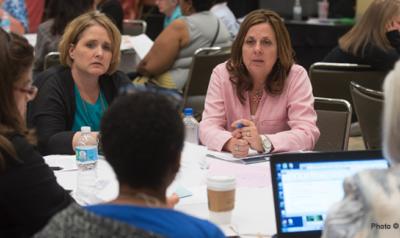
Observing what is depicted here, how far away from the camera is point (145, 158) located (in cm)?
154

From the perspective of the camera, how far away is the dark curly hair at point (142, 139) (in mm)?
1540

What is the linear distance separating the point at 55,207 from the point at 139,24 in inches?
225

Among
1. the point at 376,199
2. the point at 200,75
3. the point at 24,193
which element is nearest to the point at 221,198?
the point at 24,193

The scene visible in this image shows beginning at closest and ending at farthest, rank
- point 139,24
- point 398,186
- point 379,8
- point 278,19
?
point 398,186 < point 278,19 < point 379,8 < point 139,24

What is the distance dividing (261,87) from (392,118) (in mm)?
1898

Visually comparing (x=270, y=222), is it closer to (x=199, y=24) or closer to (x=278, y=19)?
(x=278, y=19)

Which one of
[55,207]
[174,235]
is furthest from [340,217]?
[55,207]

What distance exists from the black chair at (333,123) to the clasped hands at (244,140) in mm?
567

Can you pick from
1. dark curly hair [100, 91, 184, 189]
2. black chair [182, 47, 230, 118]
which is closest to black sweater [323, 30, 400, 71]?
black chair [182, 47, 230, 118]

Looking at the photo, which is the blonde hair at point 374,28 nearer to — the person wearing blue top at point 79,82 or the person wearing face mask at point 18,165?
the person wearing blue top at point 79,82

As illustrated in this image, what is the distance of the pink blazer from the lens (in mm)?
3385

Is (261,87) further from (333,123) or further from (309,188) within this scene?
(309,188)

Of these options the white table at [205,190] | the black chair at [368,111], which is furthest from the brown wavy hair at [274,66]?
the black chair at [368,111]

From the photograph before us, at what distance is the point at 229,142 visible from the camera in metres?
3.26
